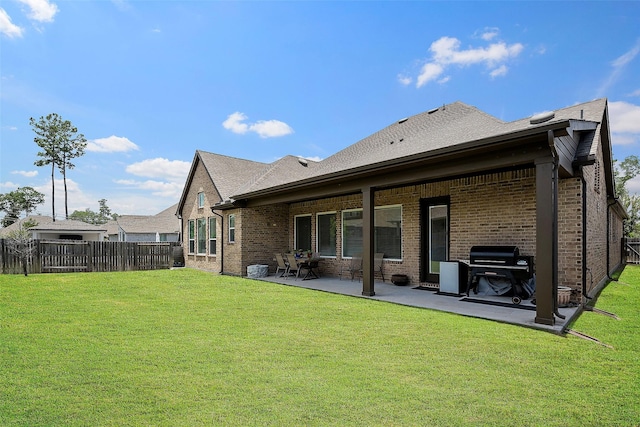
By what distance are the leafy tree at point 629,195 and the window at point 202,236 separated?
3047 centimetres

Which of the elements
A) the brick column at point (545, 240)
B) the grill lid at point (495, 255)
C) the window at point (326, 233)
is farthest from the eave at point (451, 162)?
the window at point (326, 233)

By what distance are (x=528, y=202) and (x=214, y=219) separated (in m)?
12.1

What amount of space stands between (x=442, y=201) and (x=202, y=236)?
38.0 feet

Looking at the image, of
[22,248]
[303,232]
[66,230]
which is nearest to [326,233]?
[303,232]

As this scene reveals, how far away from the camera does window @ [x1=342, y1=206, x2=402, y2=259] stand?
9797 millimetres

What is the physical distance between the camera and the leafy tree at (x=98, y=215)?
2859 inches

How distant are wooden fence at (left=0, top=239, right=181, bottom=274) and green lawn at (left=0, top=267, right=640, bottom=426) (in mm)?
10538

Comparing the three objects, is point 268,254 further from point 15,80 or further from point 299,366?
point 15,80

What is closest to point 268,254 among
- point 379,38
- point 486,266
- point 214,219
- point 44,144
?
point 214,219

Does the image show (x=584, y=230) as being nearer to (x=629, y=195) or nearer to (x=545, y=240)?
(x=545, y=240)

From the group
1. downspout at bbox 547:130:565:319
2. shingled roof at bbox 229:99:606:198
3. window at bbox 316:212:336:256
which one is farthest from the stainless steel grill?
window at bbox 316:212:336:256

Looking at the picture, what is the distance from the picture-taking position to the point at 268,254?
13.1m

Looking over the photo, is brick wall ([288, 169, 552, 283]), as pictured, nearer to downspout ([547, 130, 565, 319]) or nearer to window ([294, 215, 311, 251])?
downspout ([547, 130, 565, 319])

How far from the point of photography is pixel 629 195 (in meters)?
32.2
